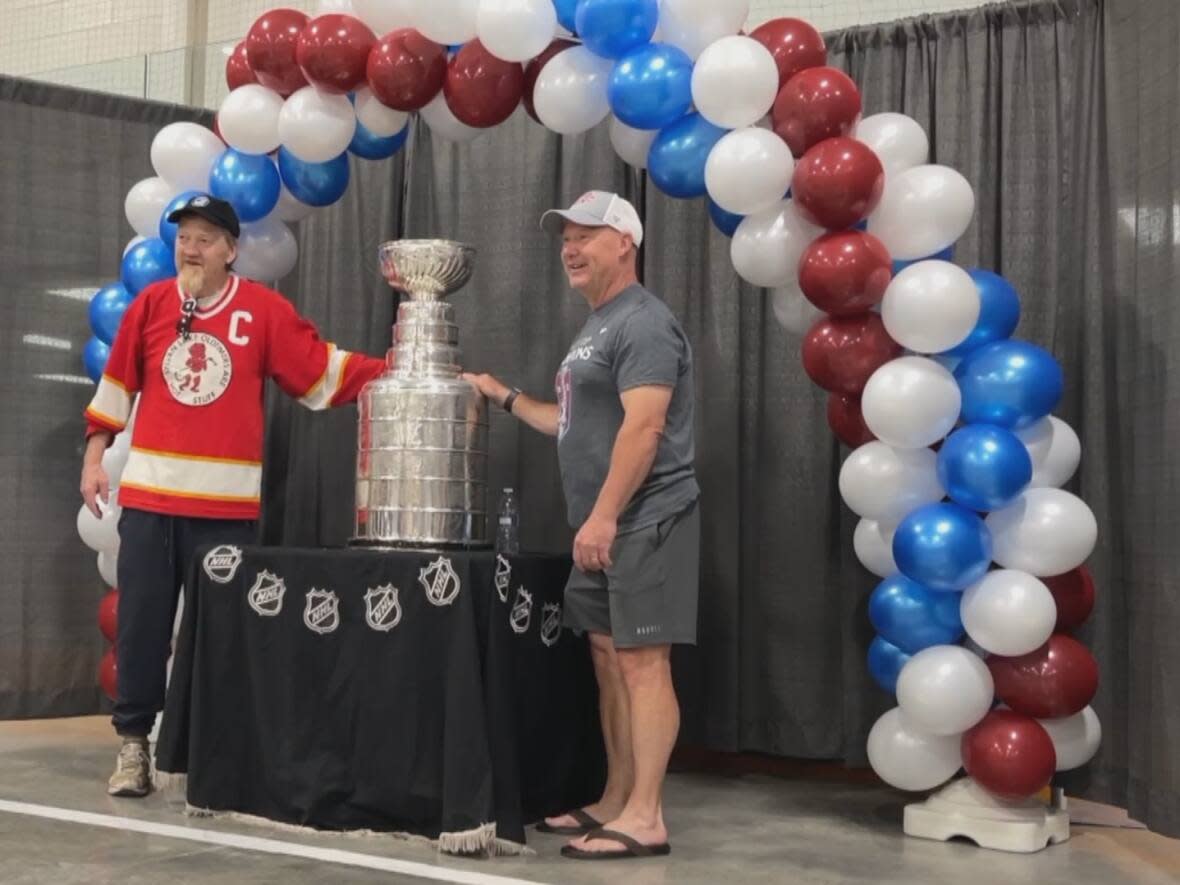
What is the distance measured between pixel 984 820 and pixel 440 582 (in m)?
1.48

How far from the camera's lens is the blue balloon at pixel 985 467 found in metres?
3.24

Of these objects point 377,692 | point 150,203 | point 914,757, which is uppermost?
point 150,203

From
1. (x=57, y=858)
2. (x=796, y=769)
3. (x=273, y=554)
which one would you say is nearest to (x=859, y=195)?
(x=273, y=554)

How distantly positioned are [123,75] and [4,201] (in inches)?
64.2

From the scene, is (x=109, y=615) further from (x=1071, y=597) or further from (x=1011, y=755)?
(x=1071, y=597)

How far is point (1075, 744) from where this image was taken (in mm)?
3404

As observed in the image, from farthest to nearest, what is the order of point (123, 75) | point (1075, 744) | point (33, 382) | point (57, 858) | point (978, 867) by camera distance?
1. point (123, 75)
2. point (33, 382)
3. point (1075, 744)
4. point (978, 867)
5. point (57, 858)

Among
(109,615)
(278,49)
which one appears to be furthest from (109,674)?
(278,49)

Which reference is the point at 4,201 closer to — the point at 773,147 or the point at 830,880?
the point at 773,147

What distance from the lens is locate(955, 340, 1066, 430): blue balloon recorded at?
11.0 ft

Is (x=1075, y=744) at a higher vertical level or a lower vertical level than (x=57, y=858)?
higher

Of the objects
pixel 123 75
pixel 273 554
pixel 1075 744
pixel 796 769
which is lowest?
pixel 796 769

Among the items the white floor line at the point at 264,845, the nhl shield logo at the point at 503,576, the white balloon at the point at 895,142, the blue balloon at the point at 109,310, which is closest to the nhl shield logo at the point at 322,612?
the nhl shield logo at the point at 503,576

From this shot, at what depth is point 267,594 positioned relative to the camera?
3.46 m
